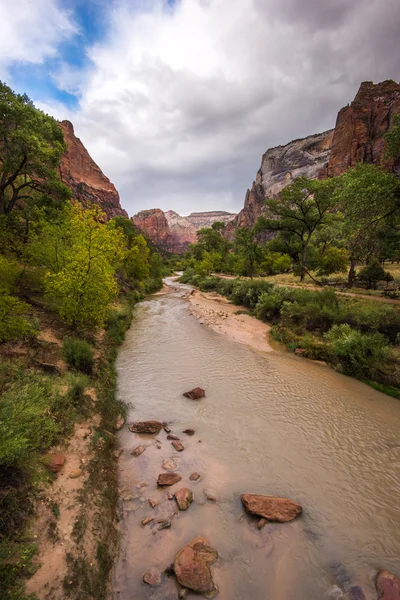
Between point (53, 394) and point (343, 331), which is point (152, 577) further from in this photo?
point (343, 331)

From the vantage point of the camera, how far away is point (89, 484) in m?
5.27

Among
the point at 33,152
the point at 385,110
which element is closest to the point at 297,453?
the point at 33,152

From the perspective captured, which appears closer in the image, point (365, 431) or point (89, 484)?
point (89, 484)

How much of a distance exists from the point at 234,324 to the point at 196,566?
668 inches

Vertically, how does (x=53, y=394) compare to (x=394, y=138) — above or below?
below

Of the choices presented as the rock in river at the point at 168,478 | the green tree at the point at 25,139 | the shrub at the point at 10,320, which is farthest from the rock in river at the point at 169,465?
the green tree at the point at 25,139

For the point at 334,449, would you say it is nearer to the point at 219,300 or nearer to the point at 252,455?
the point at 252,455

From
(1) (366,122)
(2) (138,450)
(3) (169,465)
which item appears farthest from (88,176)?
(3) (169,465)

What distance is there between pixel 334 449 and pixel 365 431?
157 centimetres

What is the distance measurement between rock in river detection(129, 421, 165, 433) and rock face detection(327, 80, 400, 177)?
279 ft

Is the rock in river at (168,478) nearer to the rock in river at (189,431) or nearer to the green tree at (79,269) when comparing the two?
the rock in river at (189,431)

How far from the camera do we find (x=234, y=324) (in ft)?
67.6

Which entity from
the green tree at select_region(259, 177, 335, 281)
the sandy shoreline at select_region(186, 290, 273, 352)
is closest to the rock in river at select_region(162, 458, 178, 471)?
the sandy shoreline at select_region(186, 290, 273, 352)

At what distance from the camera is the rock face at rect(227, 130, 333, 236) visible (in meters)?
113
